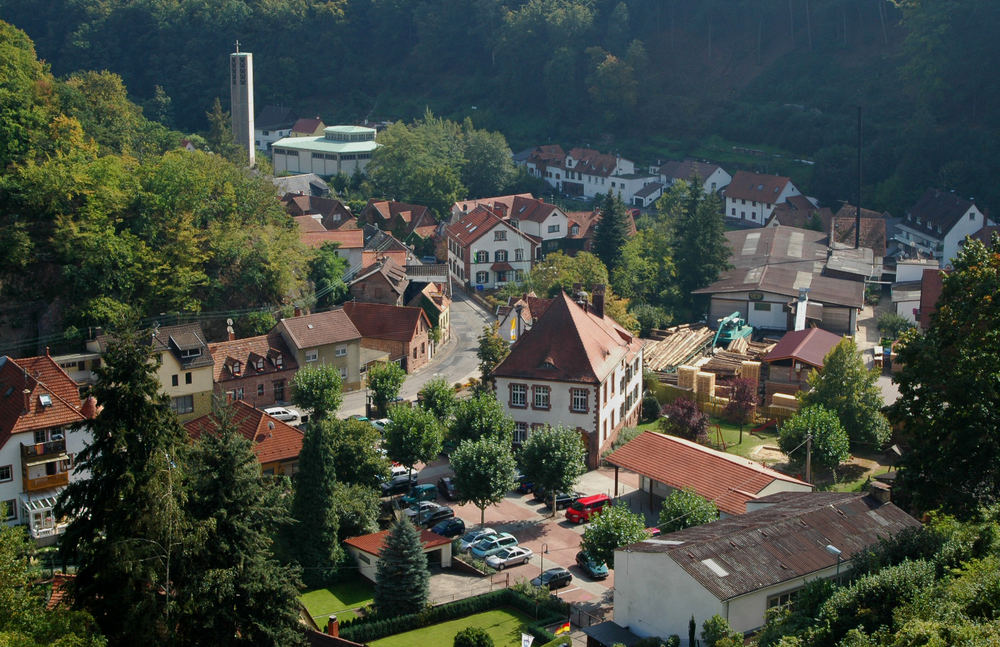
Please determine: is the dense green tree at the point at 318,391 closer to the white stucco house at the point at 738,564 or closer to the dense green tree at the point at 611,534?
the dense green tree at the point at 611,534

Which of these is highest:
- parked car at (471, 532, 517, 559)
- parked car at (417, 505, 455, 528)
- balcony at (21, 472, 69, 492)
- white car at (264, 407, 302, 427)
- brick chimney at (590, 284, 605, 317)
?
brick chimney at (590, 284, 605, 317)

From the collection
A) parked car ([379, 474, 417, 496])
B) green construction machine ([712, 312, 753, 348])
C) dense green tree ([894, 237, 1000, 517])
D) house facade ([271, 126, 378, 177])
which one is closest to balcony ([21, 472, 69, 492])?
parked car ([379, 474, 417, 496])

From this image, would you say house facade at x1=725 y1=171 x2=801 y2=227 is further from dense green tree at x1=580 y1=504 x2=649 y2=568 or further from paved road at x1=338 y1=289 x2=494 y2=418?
dense green tree at x1=580 y1=504 x2=649 y2=568

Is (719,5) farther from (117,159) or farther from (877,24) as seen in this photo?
(117,159)

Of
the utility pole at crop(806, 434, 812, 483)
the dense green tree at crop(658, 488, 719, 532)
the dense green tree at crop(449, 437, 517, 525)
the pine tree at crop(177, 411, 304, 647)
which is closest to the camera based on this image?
the pine tree at crop(177, 411, 304, 647)

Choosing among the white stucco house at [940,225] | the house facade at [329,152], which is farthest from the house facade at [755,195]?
Result: the house facade at [329,152]

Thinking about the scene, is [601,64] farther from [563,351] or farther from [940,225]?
[563,351]

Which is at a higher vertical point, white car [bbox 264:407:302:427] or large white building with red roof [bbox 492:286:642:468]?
large white building with red roof [bbox 492:286:642:468]
